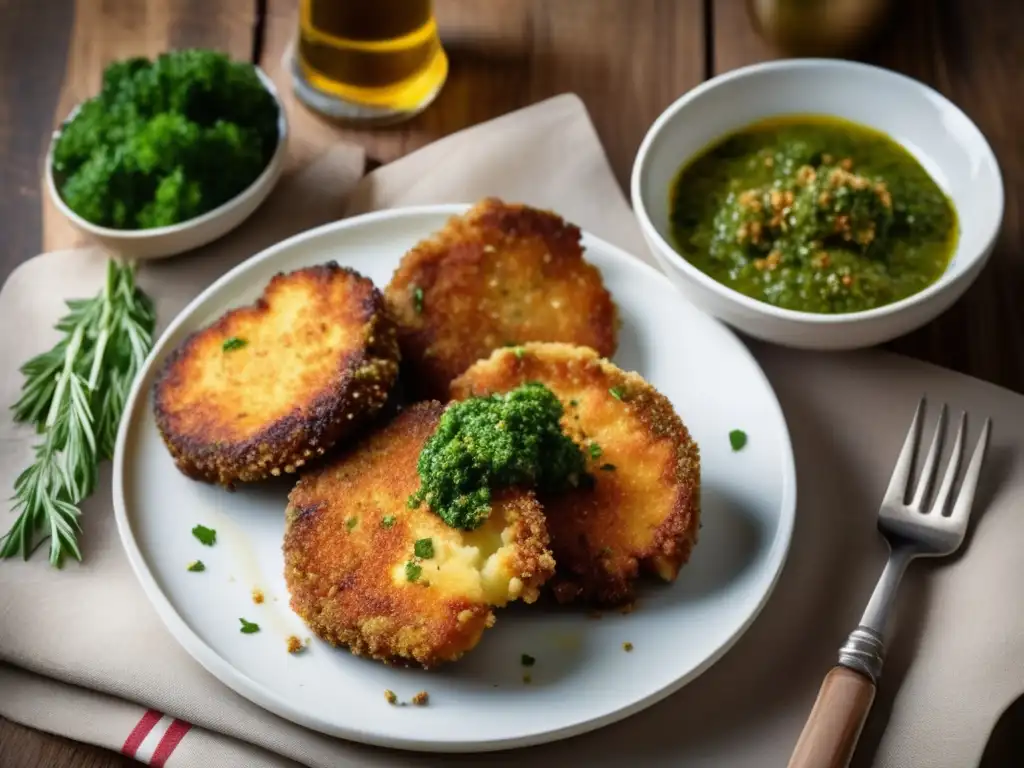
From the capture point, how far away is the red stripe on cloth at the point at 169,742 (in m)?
3.00

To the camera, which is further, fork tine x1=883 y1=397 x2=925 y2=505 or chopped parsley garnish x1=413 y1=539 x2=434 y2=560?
fork tine x1=883 y1=397 x2=925 y2=505

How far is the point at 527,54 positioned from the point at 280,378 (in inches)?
85.8

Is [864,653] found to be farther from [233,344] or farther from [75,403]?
[75,403]

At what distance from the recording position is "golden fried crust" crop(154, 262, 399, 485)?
3.22 meters

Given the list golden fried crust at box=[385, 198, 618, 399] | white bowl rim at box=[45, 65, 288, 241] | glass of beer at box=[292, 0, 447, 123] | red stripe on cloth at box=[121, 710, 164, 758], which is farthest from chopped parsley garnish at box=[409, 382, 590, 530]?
glass of beer at box=[292, 0, 447, 123]

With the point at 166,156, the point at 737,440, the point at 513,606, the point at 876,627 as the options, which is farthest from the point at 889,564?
the point at 166,156

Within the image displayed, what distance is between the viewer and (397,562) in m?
2.99

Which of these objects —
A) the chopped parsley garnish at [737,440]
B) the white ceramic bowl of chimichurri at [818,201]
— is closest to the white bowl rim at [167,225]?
the white ceramic bowl of chimichurri at [818,201]

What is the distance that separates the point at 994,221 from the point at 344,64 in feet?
8.07

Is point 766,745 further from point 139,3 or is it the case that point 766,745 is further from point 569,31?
point 139,3

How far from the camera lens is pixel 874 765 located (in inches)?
116

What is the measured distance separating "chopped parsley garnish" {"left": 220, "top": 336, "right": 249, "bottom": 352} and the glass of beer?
4.84 ft

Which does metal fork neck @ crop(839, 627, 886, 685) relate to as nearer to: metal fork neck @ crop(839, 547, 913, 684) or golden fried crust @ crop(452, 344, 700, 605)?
metal fork neck @ crop(839, 547, 913, 684)

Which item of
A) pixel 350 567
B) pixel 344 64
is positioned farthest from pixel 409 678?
pixel 344 64
